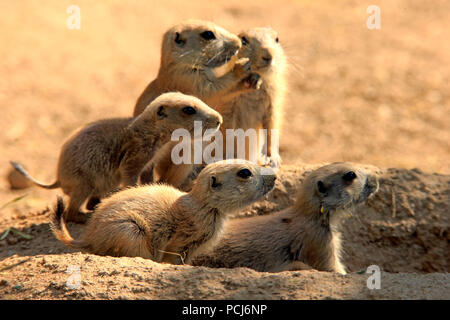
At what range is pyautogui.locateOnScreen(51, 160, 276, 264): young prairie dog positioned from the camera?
15.8ft

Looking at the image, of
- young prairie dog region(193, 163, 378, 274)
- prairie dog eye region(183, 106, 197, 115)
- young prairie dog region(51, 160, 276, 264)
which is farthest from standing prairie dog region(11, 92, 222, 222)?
young prairie dog region(193, 163, 378, 274)

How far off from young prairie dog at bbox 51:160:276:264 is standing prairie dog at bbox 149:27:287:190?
958 millimetres

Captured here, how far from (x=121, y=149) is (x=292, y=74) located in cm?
569

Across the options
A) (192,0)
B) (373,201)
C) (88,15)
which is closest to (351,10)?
(192,0)

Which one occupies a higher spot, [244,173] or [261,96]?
[261,96]

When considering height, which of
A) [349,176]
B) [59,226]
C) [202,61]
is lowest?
[59,226]

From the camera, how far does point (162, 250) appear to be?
5004mm

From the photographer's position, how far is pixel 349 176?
554 cm

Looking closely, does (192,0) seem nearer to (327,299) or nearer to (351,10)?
(351,10)

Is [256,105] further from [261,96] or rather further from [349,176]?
[349,176]

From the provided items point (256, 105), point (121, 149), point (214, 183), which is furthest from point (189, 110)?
point (256, 105)

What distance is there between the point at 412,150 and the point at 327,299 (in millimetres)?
6526

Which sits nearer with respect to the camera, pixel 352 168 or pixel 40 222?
pixel 352 168

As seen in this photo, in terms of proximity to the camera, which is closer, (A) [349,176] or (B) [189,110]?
(A) [349,176]
